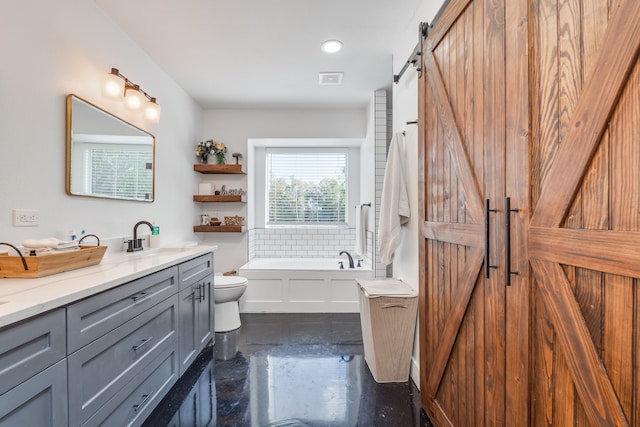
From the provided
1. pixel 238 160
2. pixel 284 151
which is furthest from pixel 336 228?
pixel 238 160

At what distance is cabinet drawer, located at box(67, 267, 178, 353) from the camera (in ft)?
4.03

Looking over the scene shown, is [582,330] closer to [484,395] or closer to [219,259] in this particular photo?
[484,395]

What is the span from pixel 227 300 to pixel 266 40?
2303 millimetres

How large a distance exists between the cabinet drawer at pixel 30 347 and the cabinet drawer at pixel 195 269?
40.0 inches

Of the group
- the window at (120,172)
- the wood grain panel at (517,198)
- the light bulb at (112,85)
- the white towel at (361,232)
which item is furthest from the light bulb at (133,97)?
the white towel at (361,232)

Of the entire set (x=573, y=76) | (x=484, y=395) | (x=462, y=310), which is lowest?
(x=484, y=395)

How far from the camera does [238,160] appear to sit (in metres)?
4.14

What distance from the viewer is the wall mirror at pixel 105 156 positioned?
196cm

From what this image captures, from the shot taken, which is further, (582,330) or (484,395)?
(484,395)

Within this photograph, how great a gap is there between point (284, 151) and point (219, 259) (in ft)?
5.84

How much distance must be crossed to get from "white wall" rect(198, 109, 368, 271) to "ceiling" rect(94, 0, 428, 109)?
1.53 feet

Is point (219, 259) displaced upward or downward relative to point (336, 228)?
downward

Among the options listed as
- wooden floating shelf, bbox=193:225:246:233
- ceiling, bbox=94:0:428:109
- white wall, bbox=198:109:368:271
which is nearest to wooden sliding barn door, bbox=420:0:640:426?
ceiling, bbox=94:0:428:109

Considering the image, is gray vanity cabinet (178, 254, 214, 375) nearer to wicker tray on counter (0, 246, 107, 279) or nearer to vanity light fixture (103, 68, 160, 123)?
wicker tray on counter (0, 246, 107, 279)
